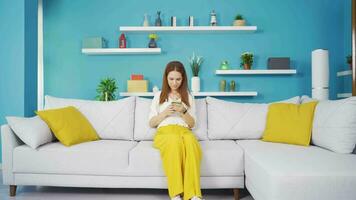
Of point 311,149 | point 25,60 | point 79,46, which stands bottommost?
point 311,149

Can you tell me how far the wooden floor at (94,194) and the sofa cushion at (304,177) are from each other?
0.58 metres

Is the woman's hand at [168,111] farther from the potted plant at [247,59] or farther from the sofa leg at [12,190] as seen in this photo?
the potted plant at [247,59]

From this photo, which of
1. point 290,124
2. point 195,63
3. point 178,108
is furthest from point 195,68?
point 290,124

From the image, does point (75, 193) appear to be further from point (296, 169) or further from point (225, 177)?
point (296, 169)

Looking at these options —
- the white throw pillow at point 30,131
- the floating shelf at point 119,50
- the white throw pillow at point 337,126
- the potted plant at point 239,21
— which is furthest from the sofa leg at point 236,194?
the potted plant at point 239,21

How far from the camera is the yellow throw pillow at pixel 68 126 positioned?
8.69ft

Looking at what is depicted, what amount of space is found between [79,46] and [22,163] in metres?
2.17

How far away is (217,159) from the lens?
2.45m

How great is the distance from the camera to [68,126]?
2.71 m

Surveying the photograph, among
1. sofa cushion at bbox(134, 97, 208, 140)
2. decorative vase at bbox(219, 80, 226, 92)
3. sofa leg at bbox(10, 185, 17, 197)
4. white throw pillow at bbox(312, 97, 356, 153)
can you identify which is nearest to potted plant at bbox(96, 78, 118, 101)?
sofa cushion at bbox(134, 97, 208, 140)

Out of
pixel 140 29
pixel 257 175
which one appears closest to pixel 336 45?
pixel 140 29

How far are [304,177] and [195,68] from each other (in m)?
2.59

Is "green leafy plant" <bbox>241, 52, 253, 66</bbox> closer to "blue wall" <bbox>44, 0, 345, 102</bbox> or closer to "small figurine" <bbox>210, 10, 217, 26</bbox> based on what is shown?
"blue wall" <bbox>44, 0, 345, 102</bbox>

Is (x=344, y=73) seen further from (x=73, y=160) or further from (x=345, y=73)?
(x=73, y=160)
